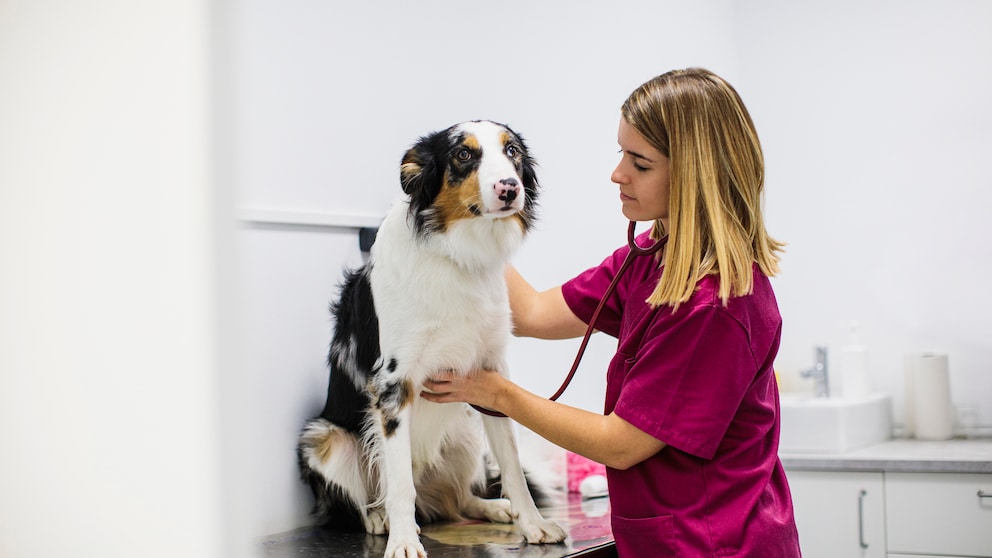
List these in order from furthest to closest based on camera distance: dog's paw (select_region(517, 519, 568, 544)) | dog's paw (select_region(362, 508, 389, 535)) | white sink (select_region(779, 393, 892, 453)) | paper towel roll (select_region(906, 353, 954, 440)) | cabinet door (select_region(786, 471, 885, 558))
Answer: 1. paper towel roll (select_region(906, 353, 954, 440))
2. white sink (select_region(779, 393, 892, 453))
3. cabinet door (select_region(786, 471, 885, 558))
4. dog's paw (select_region(362, 508, 389, 535))
5. dog's paw (select_region(517, 519, 568, 544))

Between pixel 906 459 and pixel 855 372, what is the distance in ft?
2.09

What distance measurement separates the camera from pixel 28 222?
4.11ft

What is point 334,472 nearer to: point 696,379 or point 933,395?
point 696,379

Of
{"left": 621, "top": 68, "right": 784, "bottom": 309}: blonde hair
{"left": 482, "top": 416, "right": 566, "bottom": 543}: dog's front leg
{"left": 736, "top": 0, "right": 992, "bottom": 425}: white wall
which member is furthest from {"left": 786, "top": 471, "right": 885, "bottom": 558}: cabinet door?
{"left": 621, "top": 68, "right": 784, "bottom": 309}: blonde hair

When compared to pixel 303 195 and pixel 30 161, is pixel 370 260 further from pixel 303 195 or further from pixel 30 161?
pixel 30 161

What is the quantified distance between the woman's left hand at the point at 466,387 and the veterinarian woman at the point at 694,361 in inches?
1.9

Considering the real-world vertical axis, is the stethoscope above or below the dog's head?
below

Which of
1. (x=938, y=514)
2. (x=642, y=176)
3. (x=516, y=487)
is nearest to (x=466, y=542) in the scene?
(x=516, y=487)

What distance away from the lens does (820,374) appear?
3.23 metres

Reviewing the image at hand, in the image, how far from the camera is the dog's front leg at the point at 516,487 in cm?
168

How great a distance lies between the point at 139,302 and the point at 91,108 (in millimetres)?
299

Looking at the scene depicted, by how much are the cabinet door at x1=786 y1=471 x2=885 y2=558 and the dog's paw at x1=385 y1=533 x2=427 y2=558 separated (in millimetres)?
1622

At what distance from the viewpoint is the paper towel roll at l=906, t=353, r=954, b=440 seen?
9.90ft

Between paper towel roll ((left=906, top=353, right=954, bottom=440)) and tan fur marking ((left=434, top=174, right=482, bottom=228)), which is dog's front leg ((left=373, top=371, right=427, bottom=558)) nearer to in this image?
tan fur marking ((left=434, top=174, right=482, bottom=228))
